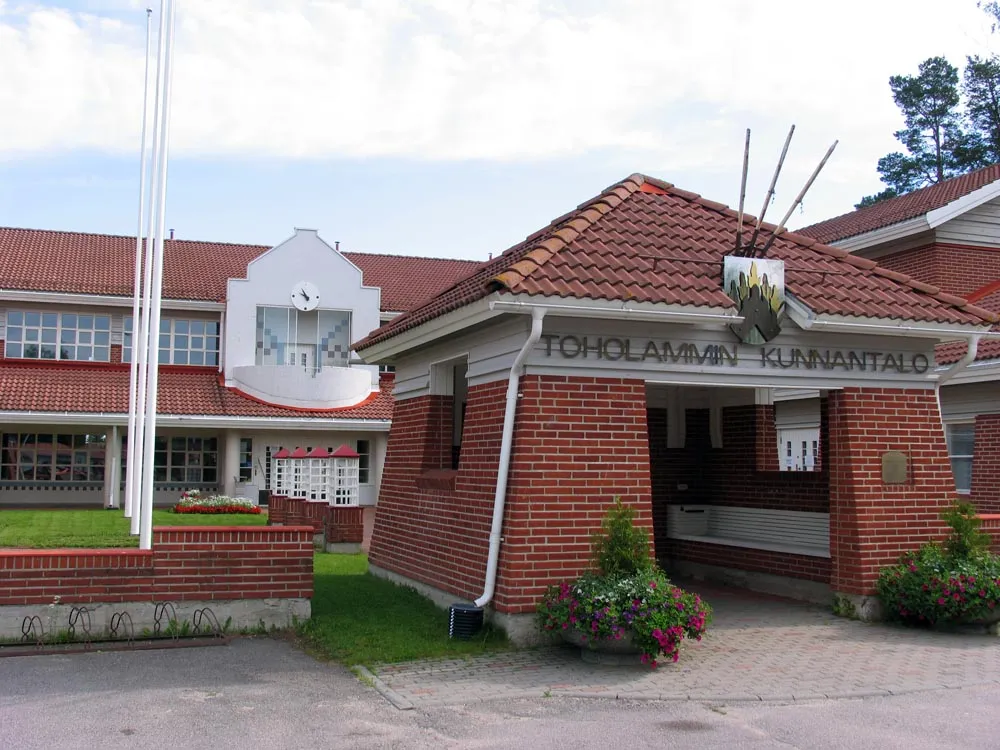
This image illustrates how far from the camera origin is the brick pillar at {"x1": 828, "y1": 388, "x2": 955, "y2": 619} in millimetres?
10734

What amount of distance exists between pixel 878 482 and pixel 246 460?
22206 millimetres

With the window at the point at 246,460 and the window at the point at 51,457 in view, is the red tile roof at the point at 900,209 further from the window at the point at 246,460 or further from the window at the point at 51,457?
the window at the point at 51,457

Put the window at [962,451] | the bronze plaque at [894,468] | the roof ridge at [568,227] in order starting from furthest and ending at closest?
the window at [962,451], the bronze plaque at [894,468], the roof ridge at [568,227]

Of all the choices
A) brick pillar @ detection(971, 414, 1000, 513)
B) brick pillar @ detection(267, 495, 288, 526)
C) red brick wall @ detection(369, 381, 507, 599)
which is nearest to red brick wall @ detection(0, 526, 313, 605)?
red brick wall @ detection(369, 381, 507, 599)

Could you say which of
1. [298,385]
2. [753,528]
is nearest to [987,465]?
[753,528]

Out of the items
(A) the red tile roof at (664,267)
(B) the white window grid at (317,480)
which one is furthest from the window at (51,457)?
(A) the red tile roof at (664,267)

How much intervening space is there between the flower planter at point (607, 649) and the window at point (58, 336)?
2433cm

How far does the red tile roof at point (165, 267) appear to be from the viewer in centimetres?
2973

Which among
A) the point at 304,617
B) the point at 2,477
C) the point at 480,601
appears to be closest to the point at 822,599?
the point at 480,601

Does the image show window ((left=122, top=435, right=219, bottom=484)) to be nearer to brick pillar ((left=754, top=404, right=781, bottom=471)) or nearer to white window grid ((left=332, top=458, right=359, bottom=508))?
white window grid ((left=332, top=458, right=359, bottom=508))

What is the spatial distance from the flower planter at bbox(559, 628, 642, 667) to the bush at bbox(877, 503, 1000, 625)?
3293 mm

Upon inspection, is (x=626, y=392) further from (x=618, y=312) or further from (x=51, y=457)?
(x=51, y=457)

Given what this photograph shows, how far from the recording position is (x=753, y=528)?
1392 centimetres

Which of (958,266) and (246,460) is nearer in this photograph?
(958,266)
